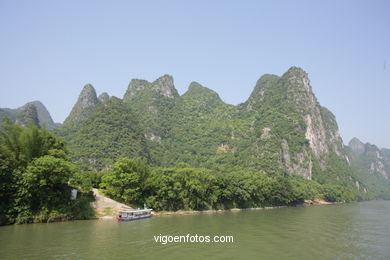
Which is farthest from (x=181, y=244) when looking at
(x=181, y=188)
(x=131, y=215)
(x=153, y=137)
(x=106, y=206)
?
(x=153, y=137)

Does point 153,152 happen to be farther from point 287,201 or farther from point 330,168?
point 330,168

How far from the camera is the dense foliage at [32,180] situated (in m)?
42.2

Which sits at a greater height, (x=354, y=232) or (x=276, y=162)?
(x=276, y=162)

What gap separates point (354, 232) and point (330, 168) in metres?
167

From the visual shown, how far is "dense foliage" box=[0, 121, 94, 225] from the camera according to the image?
42.2 m

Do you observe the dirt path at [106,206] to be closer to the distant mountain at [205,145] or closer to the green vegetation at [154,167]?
the green vegetation at [154,167]

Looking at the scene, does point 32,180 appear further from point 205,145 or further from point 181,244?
point 205,145

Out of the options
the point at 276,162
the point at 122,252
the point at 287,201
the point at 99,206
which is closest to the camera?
the point at 122,252

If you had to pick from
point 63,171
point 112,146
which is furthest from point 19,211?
point 112,146

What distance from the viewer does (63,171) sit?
45.5 metres

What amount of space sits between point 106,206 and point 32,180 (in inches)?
619

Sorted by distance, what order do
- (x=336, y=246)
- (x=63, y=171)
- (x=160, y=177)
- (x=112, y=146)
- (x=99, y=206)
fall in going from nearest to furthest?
(x=336, y=246) < (x=63, y=171) < (x=99, y=206) < (x=160, y=177) < (x=112, y=146)

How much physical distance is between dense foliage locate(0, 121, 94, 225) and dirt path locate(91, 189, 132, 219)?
2.88 metres

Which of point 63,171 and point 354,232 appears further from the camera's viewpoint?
point 63,171
